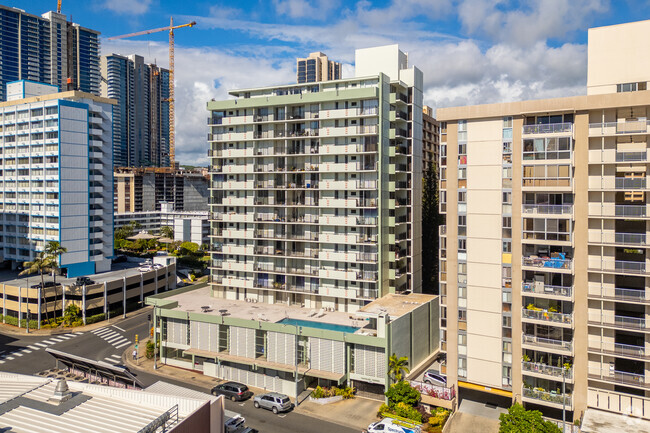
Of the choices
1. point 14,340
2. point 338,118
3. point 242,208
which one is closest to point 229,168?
point 242,208

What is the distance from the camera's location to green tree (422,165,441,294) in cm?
8225

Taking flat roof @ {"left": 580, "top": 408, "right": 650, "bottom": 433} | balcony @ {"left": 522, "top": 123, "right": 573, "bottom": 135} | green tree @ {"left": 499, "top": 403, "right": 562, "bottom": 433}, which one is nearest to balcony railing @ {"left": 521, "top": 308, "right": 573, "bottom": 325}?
flat roof @ {"left": 580, "top": 408, "right": 650, "bottom": 433}

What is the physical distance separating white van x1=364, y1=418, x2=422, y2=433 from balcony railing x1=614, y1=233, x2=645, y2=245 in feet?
75.0

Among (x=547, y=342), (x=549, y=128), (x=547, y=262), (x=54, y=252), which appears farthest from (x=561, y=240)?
(x=54, y=252)

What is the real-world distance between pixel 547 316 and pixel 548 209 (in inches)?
365

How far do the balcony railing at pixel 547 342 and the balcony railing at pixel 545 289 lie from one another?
407 cm

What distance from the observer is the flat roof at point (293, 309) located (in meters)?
57.1

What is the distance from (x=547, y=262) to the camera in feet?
142

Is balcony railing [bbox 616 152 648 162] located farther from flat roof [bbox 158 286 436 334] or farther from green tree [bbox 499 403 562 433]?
flat roof [bbox 158 286 436 334]

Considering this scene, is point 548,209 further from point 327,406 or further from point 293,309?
point 293,309

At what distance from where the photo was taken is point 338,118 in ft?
207

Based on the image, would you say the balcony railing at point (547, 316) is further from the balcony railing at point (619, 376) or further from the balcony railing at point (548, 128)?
the balcony railing at point (548, 128)

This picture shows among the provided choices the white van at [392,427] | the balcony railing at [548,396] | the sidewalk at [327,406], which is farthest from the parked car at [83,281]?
the balcony railing at [548,396]

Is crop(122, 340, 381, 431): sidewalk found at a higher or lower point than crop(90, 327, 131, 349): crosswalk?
lower
